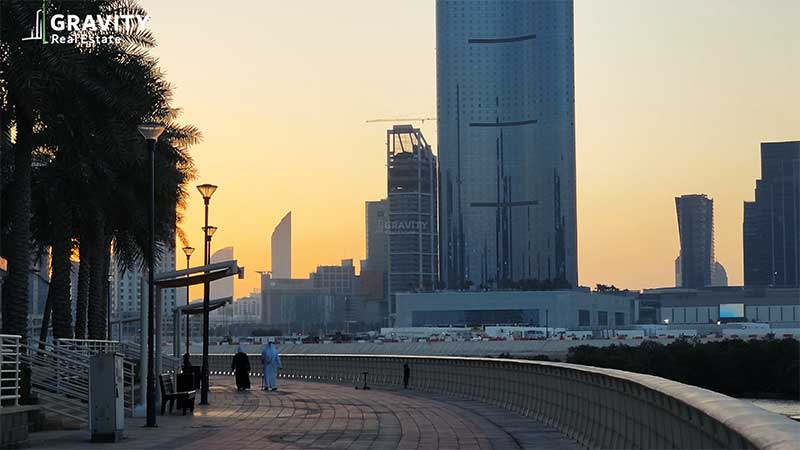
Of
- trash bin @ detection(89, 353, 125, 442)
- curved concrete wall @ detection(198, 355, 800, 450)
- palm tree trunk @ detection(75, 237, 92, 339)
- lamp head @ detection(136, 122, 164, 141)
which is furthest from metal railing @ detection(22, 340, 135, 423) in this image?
palm tree trunk @ detection(75, 237, 92, 339)

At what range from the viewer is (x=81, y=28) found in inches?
1425

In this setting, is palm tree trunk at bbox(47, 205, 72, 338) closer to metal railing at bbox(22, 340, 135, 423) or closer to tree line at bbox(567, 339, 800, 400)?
metal railing at bbox(22, 340, 135, 423)

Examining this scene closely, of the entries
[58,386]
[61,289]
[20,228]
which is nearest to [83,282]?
[61,289]

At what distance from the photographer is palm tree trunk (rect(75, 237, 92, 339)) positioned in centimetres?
4934

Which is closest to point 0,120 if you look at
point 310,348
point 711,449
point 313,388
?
point 313,388

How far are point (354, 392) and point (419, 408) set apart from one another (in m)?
12.1

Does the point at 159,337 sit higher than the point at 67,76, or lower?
lower

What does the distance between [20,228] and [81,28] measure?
5734mm

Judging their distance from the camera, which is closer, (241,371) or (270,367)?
(241,371)

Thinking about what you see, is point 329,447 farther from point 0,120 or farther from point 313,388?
point 313,388

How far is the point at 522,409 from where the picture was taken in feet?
105

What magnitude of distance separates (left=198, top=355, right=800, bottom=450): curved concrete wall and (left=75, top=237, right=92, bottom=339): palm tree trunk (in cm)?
1333

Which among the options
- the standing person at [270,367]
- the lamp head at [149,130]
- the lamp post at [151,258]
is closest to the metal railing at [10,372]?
the lamp post at [151,258]

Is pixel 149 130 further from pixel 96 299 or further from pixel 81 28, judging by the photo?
pixel 96 299
